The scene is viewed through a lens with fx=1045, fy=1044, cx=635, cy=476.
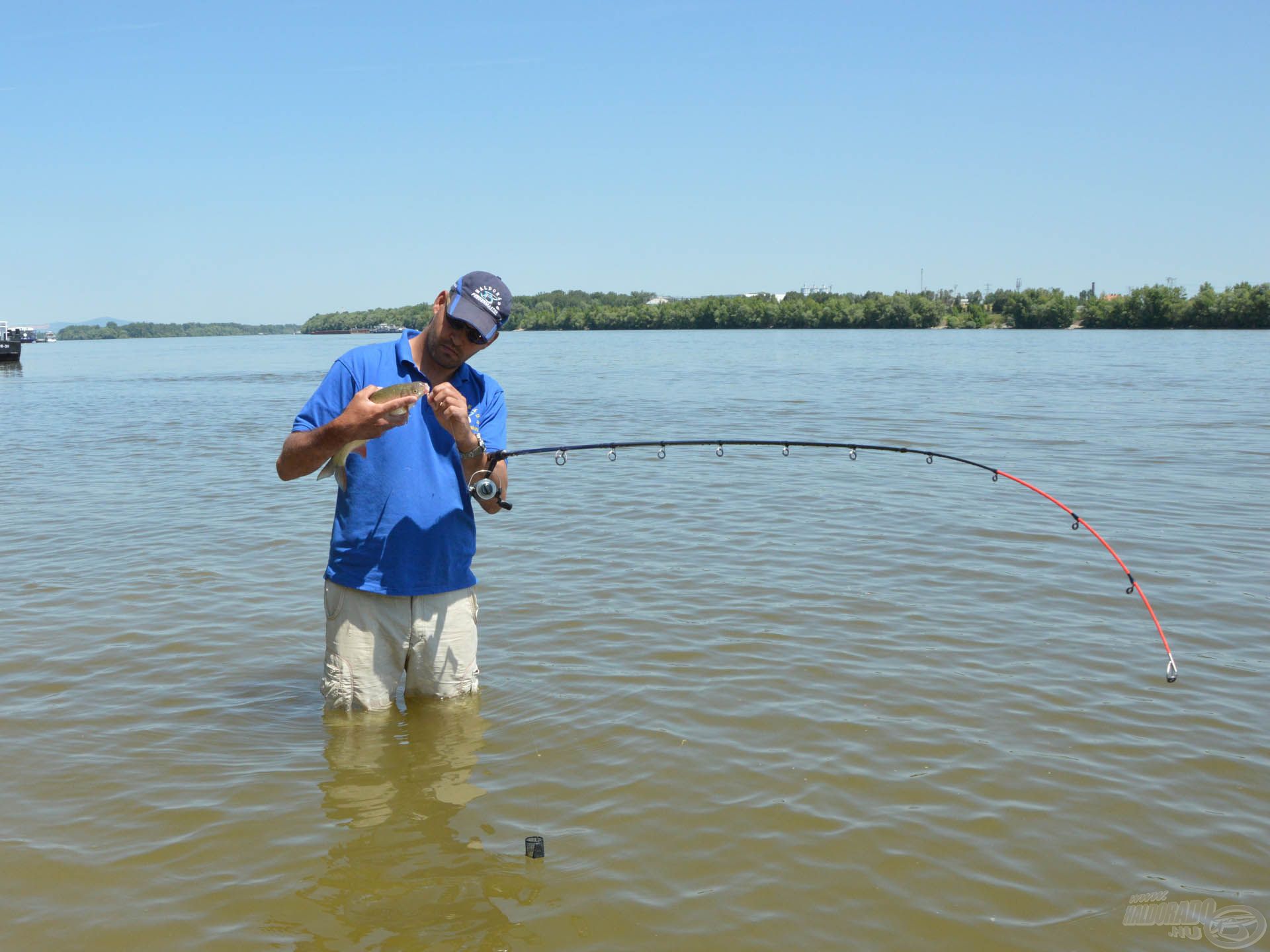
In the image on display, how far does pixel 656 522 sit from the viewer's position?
36.3ft

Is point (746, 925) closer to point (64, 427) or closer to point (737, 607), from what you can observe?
point (737, 607)

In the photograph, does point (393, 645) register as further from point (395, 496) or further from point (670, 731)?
point (670, 731)

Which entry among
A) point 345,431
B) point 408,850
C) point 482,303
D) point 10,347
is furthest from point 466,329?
point 10,347

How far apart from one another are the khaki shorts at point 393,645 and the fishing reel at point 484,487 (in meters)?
0.42

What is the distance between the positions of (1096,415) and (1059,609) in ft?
50.3

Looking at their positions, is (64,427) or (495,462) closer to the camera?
(495,462)

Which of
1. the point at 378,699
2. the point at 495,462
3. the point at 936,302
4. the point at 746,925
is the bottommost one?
the point at 746,925

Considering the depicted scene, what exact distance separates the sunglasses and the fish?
1.17 ft

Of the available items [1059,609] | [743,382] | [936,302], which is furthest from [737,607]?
[936,302]

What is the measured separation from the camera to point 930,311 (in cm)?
11725

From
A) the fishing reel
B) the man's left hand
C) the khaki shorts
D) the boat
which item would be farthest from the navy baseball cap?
the boat

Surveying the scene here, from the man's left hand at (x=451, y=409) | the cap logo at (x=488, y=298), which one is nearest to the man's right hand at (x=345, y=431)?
the man's left hand at (x=451, y=409)

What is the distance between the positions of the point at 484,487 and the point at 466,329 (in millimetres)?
745

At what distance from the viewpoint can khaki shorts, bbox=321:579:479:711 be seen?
4.42 m
